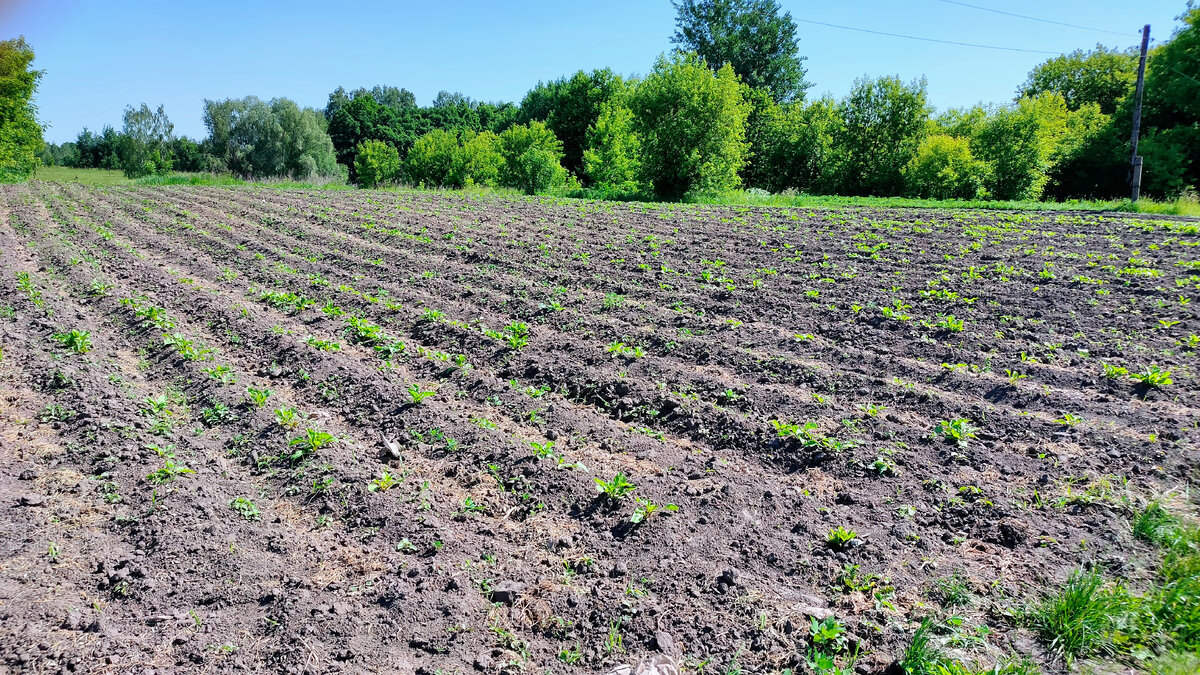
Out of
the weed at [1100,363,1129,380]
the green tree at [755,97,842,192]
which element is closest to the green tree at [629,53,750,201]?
the green tree at [755,97,842,192]

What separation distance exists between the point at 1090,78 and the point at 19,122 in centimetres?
8451

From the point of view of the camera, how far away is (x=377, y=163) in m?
66.4

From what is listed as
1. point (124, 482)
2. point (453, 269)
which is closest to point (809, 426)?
point (124, 482)

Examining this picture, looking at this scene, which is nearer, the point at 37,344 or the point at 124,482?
the point at 124,482

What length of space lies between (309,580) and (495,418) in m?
2.33

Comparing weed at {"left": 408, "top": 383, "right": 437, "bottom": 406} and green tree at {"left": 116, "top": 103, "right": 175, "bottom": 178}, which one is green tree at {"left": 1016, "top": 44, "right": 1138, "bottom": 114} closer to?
weed at {"left": 408, "top": 383, "right": 437, "bottom": 406}

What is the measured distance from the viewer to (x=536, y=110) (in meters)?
68.5

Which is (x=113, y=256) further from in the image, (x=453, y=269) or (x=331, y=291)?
(x=453, y=269)

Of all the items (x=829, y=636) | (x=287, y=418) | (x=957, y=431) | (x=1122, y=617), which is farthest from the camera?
(x=287, y=418)

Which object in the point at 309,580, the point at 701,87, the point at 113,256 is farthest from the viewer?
the point at 701,87

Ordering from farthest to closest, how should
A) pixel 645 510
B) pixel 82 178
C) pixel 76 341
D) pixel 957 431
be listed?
pixel 82 178 → pixel 76 341 → pixel 957 431 → pixel 645 510

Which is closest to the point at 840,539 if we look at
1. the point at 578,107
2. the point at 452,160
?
the point at 452,160

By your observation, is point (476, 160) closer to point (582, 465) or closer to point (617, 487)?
point (582, 465)

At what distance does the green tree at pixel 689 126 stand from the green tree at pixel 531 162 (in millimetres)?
9116
